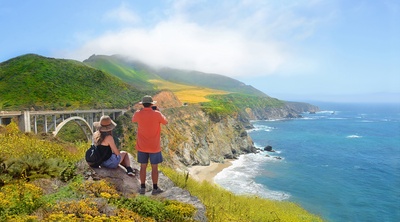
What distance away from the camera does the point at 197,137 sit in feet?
203

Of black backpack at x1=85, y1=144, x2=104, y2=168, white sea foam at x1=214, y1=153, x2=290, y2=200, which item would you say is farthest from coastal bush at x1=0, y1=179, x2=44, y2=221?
white sea foam at x1=214, y1=153, x2=290, y2=200

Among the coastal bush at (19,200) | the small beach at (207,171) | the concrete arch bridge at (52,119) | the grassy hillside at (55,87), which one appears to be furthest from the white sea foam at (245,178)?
the coastal bush at (19,200)

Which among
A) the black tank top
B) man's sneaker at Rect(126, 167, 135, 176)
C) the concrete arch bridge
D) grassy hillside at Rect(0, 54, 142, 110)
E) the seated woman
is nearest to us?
the seated woman

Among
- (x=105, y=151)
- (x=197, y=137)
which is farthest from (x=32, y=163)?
(x=197, y=137)

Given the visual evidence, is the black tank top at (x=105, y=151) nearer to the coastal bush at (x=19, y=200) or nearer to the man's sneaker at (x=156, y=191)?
the man's sneaker at (x=156, y=191)

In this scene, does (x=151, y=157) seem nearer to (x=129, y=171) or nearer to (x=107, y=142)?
(x=129, y=171)

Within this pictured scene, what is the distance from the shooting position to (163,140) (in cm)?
5000

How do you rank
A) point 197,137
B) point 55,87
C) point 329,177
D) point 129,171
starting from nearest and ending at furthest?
point 129,171, point 329,177, point 197,137, point 55,87

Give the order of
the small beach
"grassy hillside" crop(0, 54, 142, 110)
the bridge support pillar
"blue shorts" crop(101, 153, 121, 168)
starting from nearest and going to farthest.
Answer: "blue shorts" crop(101, 153, 121, 168)
the bridge support pillar
the small beach
"grassy hillside" crop(0, 54, 142, 110)

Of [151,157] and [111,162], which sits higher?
[151,157]

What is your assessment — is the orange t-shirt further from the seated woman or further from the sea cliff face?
the sea cliff face

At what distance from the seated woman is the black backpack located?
4.1 inches

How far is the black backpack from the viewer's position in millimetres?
8492

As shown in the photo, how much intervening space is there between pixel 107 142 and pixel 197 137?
53.9 meters
